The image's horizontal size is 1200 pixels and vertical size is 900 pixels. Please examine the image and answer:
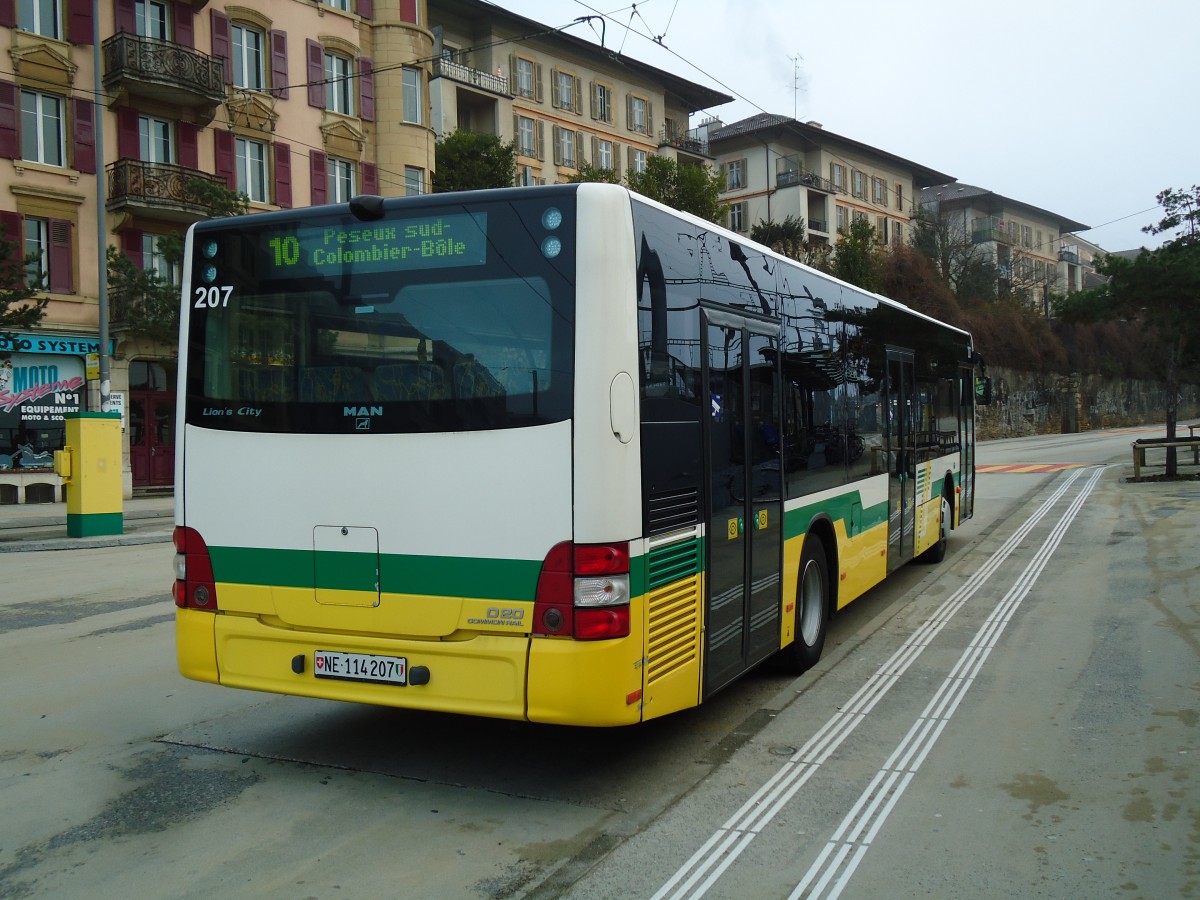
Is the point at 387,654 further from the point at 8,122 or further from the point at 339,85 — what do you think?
the point at 339,85

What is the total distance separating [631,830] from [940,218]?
7086 cm

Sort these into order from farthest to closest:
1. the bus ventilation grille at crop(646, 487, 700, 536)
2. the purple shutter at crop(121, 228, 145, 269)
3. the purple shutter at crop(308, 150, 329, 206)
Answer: the purple shutter at crop(308, 150, 329, 206) → the purple shutter at crop(121, 228, 145, 269) → the bus ventilation grille at crop(646, 487, 700, 536)

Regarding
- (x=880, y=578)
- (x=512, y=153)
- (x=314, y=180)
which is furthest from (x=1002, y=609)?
(x=512, y=153)

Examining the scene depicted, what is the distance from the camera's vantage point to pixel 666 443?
5070 millimetres

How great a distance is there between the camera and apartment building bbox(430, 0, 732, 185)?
46.3 m

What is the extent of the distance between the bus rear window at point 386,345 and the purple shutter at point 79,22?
27.5 m

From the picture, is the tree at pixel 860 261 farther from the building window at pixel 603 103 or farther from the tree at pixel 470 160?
the tree at pixel 470 160

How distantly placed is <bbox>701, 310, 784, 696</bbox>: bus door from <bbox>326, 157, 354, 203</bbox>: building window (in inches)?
1228

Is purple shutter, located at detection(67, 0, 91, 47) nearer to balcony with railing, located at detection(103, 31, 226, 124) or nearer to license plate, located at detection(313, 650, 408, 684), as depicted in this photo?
balcony with railing, located at detection(103, 31, 226, 124)

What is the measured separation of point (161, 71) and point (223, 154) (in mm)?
3030

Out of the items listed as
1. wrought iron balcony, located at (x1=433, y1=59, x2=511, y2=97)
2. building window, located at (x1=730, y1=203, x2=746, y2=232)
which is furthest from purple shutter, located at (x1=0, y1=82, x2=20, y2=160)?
building window, located at (x1=730, y1=203, x2=746, y2=232)

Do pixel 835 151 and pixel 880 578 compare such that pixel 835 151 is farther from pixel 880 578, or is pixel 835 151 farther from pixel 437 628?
pixel 437 628

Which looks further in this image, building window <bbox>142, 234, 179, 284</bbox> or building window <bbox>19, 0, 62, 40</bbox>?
building window <bbox>142, 234, 179, 284</bbox>

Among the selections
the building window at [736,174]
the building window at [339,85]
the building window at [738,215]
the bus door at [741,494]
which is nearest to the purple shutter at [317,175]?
the building window at [339,85]
